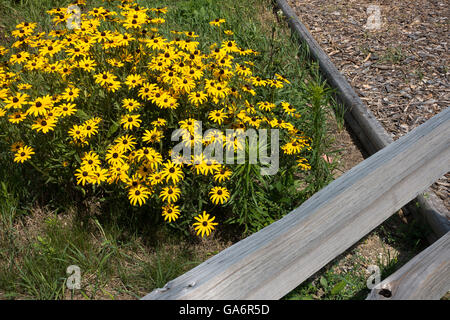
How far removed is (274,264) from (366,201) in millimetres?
554

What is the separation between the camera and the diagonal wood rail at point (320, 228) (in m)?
1.58

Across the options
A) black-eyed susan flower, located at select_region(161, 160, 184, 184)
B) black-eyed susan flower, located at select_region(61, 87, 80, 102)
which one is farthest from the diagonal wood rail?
black-eyed susan flower, located at select_region(61, 87, 80, 102)

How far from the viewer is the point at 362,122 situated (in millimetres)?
4016

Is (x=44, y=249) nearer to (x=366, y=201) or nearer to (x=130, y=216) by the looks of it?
(x=130, y=216)

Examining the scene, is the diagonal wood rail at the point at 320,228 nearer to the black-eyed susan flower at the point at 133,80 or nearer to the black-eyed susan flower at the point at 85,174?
the black-eyed susan flower at the point at 85,174

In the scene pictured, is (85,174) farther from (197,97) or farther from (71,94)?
(197,97)

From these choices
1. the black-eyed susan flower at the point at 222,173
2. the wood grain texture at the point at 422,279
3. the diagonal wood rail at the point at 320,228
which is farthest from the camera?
the black-eyed susan flower at the point at 222,173

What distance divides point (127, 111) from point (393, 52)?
3.26m

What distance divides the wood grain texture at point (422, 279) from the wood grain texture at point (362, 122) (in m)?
1.05

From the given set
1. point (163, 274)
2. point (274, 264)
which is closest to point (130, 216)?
point (163, 274)

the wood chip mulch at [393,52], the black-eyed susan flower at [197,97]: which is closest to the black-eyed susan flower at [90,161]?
the black-eyed susan flower at [197,97]

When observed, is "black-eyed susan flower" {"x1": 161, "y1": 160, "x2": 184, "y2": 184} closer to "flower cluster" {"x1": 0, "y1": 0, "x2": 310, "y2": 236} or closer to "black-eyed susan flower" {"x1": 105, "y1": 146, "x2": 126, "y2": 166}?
"flower cluster" {"x1": 0, "y1": 0, "x2": 310, "y2": 236}

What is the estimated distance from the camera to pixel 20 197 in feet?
10.6
